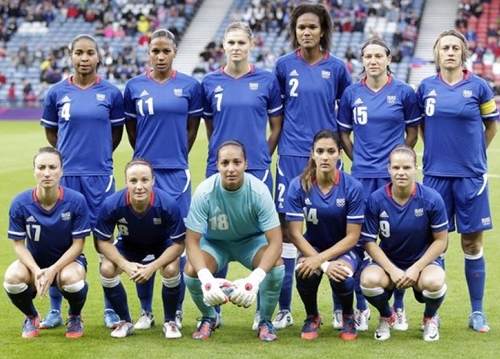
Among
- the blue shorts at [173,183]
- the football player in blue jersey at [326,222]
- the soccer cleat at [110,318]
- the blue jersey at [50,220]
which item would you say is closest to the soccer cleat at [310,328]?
the football player in blue jersey at [326,222]

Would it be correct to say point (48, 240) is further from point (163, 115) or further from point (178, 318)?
point (163, 115)

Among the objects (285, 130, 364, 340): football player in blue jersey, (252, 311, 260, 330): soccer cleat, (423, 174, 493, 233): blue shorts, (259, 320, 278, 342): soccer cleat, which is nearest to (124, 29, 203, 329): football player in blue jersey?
(252, 311, 260, 330): soccer cleat

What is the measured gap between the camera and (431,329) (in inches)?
236

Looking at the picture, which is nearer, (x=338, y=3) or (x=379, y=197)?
(x=379, y=197)

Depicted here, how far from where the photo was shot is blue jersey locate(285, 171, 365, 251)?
6.06m

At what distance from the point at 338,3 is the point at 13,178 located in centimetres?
1999

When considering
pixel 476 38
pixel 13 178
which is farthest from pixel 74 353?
pixel 476 38

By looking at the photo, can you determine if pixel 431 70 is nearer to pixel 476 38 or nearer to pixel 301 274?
pixel 476 38

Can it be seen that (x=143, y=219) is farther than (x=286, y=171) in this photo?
No

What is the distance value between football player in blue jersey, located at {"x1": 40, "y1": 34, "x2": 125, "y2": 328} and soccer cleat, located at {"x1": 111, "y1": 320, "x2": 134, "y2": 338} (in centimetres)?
22

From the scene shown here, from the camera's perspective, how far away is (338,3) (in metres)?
32.3

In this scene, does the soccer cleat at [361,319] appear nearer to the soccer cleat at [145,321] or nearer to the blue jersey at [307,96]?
the blue jersey at [307,96]

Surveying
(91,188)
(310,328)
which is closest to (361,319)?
(310,328)

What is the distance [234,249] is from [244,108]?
0.97m
